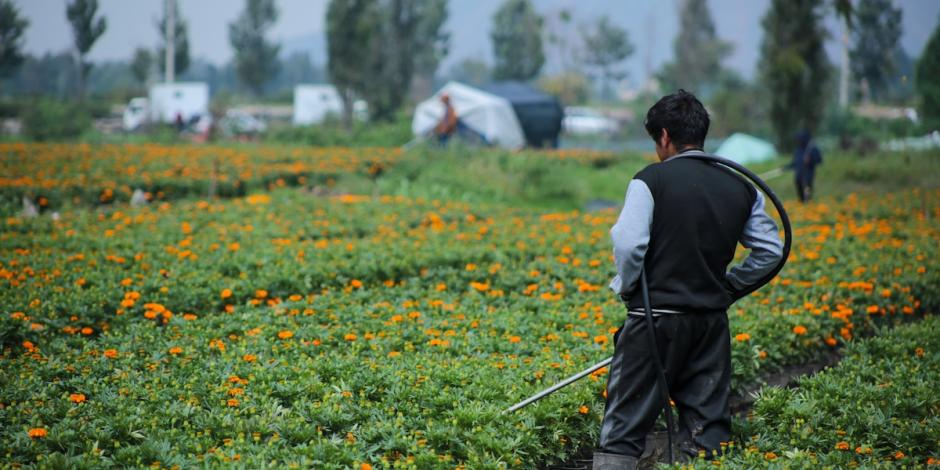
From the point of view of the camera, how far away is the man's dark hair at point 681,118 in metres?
3.96

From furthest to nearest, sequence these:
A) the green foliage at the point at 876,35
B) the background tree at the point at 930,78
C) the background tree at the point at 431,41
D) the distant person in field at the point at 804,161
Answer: the background tree at the point at 431,41 < the green foliage at the point at 876,35 < the background tree at the point at 930,78 < the distant person in field at the point at 804,161

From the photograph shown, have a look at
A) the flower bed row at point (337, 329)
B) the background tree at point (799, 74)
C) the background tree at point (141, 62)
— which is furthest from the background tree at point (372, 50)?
the flower bed row at point (337, 329)

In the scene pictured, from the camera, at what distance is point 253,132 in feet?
107

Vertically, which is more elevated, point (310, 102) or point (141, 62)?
point (141, 62)

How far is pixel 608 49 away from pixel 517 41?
11.1 m

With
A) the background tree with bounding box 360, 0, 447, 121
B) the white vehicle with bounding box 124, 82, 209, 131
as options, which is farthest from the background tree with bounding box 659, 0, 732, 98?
the white vehicle with bounding box 124, 82, 209, 131

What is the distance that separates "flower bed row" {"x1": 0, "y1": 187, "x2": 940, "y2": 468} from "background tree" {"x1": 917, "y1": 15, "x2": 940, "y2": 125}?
31.5 ft

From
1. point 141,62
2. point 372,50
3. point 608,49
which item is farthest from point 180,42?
point 608,49

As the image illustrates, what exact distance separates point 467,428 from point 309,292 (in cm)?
327

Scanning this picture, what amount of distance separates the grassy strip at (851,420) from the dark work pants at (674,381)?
22 centimetres

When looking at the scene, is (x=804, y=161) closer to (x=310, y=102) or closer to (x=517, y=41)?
(x=310, y=102)

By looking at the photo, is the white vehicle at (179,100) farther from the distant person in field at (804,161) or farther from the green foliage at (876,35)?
the green foliage at (876,35)

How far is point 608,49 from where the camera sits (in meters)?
69.6

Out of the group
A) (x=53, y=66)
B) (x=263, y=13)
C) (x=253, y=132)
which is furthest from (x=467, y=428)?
(x=53, y=66)
